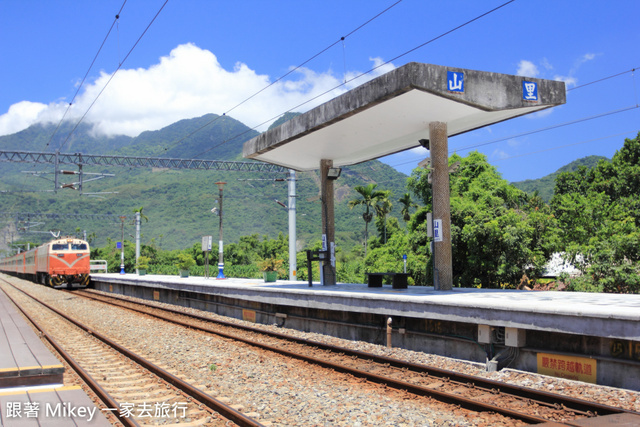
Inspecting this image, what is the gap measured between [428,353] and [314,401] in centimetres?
418

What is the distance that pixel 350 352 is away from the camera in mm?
10852

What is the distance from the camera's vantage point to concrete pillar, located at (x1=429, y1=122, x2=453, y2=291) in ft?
47.7

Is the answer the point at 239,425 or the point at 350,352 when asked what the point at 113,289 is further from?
the point at 239,425

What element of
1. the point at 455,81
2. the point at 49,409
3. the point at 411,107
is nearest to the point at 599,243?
the point at 411,107

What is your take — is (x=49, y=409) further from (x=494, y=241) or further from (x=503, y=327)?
(x=494, y=241)

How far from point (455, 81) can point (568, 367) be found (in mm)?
6600

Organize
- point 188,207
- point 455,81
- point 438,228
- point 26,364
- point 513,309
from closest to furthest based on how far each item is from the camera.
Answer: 1. point 26,364
2. point 513,309
3. point 455,81
4. point 438,228
5. point 188,207

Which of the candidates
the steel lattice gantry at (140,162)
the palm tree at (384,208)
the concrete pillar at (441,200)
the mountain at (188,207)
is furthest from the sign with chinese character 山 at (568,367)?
the mountain at (188,207)

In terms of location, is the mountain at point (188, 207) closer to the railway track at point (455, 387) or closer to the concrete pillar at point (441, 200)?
the concrete pillar at point (441, 200)

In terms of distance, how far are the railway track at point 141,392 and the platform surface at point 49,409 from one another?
0.65 meters

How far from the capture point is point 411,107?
44.2 feet

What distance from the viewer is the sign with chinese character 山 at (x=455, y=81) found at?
12266mm

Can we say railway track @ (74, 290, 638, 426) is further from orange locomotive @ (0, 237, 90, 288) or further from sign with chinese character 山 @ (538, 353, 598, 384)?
orange locomotive @ (0, 237, 90, 288)

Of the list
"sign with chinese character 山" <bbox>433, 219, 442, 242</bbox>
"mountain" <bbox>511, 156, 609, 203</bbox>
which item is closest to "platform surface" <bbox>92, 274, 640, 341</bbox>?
"sign with chinese character 山" <bbox>433, 219, 442, 242</bbox>
